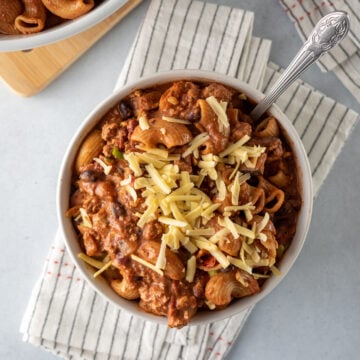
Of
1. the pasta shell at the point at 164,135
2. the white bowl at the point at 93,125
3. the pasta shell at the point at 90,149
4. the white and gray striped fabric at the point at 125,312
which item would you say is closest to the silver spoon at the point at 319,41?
the white bowl at the point at 93,125

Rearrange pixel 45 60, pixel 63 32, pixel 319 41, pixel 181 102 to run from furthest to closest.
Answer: pixel 45 60, pixel 63 32, pixel 181 102, pixel 319 41

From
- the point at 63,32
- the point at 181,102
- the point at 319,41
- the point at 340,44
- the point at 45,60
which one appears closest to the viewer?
the point at 319,41

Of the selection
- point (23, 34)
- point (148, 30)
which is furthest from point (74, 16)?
point (148, 30)

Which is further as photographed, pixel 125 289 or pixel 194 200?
pixel 125 289

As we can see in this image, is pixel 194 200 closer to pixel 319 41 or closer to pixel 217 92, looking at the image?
pixel 217 92

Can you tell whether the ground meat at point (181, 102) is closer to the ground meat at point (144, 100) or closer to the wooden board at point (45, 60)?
the ground meat at point (144, 100)

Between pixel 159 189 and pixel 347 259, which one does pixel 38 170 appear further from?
pixel 347 259

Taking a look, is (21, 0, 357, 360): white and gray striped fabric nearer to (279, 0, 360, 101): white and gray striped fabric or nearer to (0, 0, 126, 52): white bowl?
(279, 0, 360, 101): white and gray striped fabric

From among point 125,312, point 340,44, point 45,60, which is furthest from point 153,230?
point 340,44
